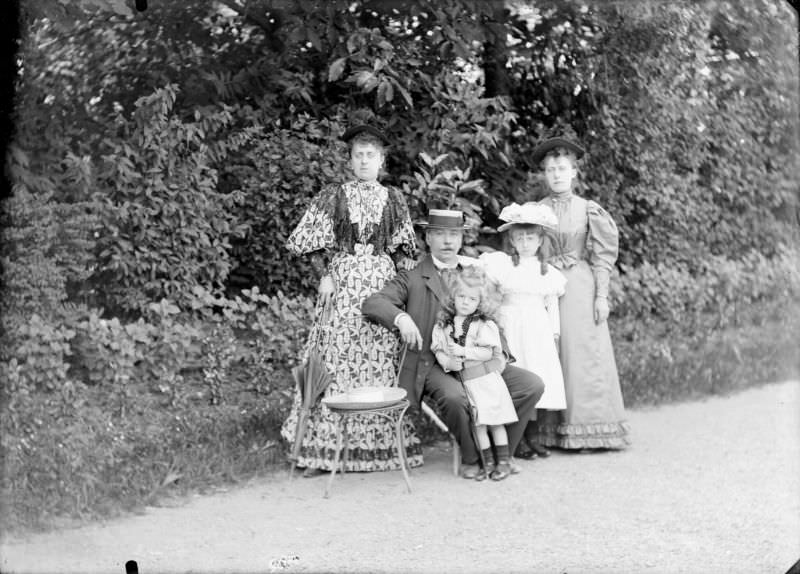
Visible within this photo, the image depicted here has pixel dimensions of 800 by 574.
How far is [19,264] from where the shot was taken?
17.6 ft

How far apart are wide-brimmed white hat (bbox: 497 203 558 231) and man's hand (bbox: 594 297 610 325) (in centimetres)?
61

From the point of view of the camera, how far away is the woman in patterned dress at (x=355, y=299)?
17.9ft

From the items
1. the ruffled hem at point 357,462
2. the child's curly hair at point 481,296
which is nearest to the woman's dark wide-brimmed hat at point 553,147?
the child's curly hair at point 481,296

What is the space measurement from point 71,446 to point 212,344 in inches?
54.6

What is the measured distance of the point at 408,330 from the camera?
16.9 ft

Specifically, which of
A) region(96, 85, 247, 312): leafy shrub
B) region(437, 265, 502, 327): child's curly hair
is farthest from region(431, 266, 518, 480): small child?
region(96, 85, 247, 312): leafy shrub

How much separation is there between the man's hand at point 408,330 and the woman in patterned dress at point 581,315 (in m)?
1.20

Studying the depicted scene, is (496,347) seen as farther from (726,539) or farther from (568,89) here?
(568,89)

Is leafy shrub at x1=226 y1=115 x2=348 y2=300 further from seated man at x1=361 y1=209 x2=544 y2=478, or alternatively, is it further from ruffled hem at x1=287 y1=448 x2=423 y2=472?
ruffled hem at x1=287 y1=448 x2=423 y2=472

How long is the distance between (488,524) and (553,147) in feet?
8.39

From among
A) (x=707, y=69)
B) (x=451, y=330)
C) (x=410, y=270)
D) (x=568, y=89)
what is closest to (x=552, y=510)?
(x=451, y=330)

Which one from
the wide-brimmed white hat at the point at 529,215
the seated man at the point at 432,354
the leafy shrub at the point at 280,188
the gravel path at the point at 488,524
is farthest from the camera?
the leafy shrub at the point at 280,188

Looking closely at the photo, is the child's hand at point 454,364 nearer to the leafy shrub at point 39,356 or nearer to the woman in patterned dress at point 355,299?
the woman in patterned dress at point 355,299

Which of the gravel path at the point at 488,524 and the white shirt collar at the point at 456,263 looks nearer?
the gravel path at the point at 488,524
